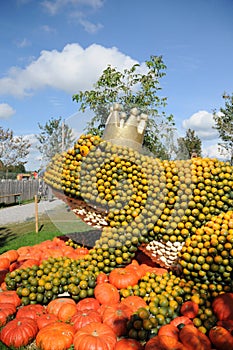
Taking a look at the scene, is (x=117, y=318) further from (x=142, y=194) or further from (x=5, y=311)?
(x=142, y=194)

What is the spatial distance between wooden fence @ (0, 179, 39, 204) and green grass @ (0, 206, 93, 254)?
8090 mm

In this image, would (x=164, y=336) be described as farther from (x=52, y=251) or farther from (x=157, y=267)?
(x=52, y=251)

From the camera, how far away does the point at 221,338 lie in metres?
3.03

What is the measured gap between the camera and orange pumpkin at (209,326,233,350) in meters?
2.99

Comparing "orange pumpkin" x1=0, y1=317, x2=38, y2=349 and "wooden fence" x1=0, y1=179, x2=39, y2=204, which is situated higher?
"wooden fence" x1=0, y1=179, x2=39, y2=204

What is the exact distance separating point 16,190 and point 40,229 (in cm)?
1332

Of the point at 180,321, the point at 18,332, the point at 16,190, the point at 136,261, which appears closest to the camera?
the point at 18,332

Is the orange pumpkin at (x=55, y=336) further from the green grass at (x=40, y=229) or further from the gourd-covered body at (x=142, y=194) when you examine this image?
the green grass at (x=40, y=229)

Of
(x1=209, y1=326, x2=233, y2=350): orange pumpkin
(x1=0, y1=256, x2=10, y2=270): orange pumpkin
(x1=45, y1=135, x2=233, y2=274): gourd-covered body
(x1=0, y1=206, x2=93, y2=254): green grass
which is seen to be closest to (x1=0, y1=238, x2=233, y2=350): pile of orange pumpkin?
(x1=209, y1=326, x2=233, y2=350): orange pumpkin

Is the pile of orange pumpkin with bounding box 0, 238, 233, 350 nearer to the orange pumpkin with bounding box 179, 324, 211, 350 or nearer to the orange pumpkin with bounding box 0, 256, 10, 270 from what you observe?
the orange pumpkin with bounding box 179, 324, 211, 350

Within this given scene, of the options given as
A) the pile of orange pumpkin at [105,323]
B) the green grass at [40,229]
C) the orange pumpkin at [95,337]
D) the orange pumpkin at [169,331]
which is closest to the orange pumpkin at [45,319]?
the pile of orange pumpkin at [105,323]

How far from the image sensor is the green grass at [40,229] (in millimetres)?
5801

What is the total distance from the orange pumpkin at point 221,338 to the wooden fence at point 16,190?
56.5 feet

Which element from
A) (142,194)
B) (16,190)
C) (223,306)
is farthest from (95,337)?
(16,190)
